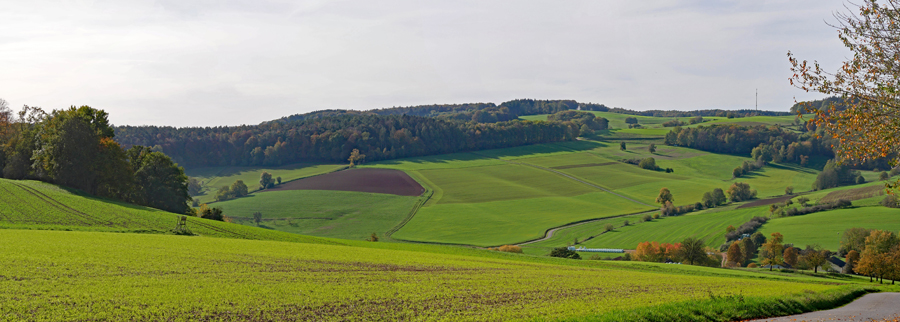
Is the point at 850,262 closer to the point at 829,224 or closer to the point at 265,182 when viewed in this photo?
the point at 829,224

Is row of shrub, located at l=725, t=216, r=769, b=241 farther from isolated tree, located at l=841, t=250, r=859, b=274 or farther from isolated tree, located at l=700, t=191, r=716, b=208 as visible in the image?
isolated tree, located at l=700, t=191, r=716, b=208

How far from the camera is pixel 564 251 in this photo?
5647 centimetres

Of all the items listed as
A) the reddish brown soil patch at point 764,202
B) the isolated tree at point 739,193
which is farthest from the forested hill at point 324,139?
the reddish brown soil patch at point 764,202

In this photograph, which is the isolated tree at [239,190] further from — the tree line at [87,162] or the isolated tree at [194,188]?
the tree line at [87,162]

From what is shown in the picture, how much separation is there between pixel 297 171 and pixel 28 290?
428 feet

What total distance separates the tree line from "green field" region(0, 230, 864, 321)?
1241 inches

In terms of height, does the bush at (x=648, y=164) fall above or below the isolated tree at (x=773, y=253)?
above

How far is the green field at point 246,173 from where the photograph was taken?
131m

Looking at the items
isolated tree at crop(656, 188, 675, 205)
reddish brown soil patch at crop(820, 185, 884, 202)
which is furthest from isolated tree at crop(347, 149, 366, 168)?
reddish brown soil patch at crop(820, 185, 884, 202)

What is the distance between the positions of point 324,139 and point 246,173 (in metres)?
27.7

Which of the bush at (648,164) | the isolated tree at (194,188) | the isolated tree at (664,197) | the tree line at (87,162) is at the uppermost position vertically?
the tree line at (87,162)

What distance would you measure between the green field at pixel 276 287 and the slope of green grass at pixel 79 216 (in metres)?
9.15

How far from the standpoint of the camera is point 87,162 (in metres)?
57.9

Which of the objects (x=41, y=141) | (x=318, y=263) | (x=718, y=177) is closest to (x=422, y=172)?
(x=718, y=177)
